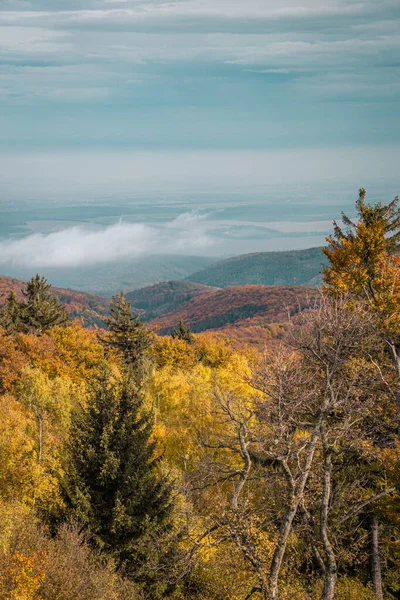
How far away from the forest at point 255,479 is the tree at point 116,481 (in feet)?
0.22

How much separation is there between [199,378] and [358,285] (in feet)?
74.5

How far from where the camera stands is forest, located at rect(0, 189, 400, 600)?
15.9 meters

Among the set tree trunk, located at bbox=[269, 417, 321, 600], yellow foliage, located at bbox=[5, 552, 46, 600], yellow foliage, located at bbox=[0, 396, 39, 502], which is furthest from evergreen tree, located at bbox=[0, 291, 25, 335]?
tree trunk, located at bbox=[269, 417, 321, 600]

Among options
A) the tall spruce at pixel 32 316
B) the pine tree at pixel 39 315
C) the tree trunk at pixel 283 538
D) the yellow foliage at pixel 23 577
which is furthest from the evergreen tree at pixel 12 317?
the tree trunk at pixel 283 538

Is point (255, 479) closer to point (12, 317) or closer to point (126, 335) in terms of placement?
point (126, 335)

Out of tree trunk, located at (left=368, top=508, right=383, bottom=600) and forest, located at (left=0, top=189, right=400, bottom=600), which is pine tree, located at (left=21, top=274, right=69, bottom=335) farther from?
tree trunk, located at (left=368, top=508, right=383, bottom=600)

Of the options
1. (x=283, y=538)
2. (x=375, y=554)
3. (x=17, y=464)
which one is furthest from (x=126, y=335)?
(x=283, y=538)

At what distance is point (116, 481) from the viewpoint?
2317 cm

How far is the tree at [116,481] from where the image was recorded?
2230cm

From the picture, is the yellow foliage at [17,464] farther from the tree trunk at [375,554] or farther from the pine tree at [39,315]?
the pine tree at [39,315]

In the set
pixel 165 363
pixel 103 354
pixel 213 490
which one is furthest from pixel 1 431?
pixel 165 363

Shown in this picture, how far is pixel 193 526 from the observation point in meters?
23.3

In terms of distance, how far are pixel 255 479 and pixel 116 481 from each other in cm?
704

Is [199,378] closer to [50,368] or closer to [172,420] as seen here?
[172,420]
